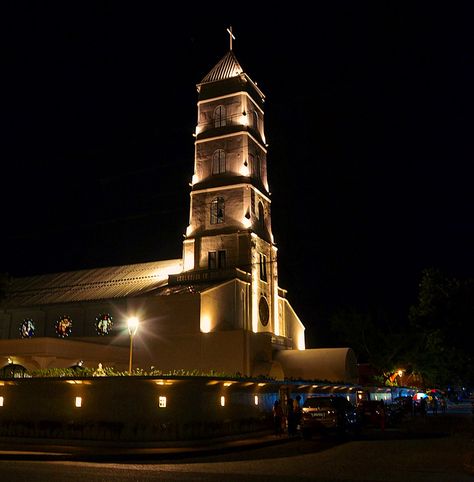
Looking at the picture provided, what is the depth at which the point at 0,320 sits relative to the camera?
4753cm

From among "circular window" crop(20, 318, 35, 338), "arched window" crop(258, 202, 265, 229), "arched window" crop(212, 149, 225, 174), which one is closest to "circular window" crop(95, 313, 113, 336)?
"circular window" crop(20, 318, 35, 338)

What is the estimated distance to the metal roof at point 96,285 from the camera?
146 ft

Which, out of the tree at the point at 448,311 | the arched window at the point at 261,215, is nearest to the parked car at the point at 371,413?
the tree at the point at 448,311

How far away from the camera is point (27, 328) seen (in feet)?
151

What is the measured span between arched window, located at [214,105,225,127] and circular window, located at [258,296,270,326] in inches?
607

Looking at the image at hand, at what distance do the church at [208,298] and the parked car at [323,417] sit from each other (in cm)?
1135

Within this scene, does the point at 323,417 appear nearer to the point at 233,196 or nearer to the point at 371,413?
the point at 371,413


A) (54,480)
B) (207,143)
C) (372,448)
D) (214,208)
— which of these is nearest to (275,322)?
(214,208)

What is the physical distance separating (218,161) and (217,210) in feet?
14.8

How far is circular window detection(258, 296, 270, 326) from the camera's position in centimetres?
4375

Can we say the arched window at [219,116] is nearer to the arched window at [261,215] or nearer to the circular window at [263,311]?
the arched window at [261,215]

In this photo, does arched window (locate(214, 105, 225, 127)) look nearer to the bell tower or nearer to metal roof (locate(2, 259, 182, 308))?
Answer: the bell tower

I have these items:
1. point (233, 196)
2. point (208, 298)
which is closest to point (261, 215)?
point (233, 196)

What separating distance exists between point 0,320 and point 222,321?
2118 centimetres
